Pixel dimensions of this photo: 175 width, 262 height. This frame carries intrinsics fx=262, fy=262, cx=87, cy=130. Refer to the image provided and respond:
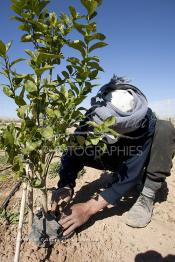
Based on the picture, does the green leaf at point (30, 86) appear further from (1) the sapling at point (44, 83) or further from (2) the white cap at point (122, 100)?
(2) the white cap at point (122, 100)

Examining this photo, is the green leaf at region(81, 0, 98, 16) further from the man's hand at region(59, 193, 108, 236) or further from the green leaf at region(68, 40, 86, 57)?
the man's hand at region(59, 193, 108, 236)

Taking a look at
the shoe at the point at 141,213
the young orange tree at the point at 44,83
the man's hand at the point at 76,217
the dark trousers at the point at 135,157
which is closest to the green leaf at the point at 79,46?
the young orange tree at the point at 44,83

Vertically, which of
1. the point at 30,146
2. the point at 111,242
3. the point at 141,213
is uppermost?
the point at 30,146

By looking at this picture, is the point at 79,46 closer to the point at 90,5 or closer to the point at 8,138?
the point at 90,5

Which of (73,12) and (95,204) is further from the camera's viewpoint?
(95,204)

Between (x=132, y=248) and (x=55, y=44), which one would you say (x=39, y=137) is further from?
(x=132, y=248)

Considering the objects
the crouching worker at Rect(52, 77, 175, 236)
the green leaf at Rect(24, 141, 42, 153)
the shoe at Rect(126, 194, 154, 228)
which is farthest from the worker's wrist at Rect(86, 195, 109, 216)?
the green leaf at Rect(24, 141, 42, 153)

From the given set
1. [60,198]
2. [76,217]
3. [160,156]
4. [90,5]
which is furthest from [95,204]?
[90,5]

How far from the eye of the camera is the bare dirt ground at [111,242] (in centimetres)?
232

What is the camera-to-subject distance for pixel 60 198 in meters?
2.59

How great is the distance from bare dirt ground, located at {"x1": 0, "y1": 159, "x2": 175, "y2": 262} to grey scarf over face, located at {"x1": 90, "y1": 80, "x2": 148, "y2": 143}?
1.06 m

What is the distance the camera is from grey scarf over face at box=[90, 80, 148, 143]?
207cm

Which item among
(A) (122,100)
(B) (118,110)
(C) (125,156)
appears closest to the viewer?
(B) (118,110)

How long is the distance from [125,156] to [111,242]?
2.82ft
